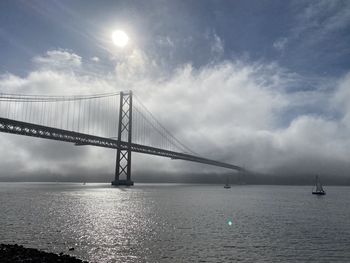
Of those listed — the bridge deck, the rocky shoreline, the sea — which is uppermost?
the bridge deck

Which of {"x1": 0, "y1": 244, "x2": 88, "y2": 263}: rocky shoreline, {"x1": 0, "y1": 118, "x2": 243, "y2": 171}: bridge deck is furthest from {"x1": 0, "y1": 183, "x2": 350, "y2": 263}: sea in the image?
{"x1": 0, "y1": 118, "x2": 243, "y2": 171}: bridge deck

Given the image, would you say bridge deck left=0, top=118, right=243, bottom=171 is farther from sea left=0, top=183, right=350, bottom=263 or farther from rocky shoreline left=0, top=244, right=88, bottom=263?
rocky shoreline left=0, top=244, right=88, bottom=263

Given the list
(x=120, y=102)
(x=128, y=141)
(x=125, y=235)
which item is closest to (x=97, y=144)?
(x=128, y=141)

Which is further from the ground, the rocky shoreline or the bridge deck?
the bridge deck

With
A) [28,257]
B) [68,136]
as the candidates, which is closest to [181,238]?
[28,257]

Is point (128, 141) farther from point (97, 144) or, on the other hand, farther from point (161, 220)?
point (161, 220)

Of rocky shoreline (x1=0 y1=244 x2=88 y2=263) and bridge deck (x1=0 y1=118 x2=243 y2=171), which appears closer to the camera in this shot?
rocky shoreline (x1=0 y1=244 x2=88 y2=263)

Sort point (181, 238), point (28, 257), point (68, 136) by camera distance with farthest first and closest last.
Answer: point (68, 136), point (181, 238), point (28, 257)

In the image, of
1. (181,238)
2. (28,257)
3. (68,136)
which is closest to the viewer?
(28,257)

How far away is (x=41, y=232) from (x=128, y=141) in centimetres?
8701

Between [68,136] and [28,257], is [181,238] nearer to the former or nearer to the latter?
[28,257]

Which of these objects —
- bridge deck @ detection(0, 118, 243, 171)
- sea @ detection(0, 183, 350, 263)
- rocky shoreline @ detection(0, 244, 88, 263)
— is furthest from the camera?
bridge deck @ detection(0, 118, 243, 171)

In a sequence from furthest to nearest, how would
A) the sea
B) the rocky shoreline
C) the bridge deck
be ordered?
the bridge deck
the sea
the rocky shoreline

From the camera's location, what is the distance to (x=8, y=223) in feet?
102
